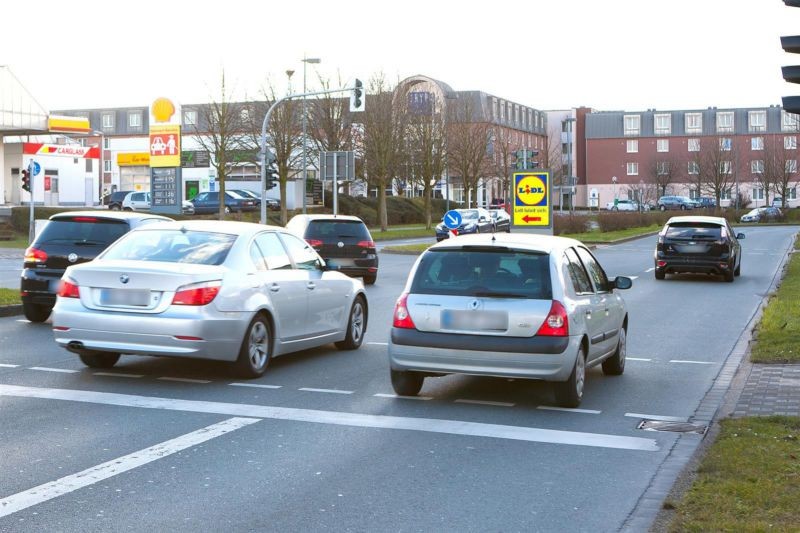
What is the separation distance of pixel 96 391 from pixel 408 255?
94.0 ft

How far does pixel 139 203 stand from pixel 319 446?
61778 mm

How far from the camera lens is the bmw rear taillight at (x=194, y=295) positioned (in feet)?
31.9

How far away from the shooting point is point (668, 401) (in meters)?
9.51

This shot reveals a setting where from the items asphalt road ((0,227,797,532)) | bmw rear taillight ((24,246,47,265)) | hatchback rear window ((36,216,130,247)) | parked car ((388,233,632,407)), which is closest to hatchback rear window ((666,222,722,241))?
asphalt road ((0,227,797,532))

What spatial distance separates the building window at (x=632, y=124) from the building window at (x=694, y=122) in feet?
17.8

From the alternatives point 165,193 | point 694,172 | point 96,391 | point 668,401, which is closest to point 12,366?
point 96,391

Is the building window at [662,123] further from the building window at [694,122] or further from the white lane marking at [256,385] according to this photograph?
the white lane marking at [256,385]

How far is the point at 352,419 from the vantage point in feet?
27.3

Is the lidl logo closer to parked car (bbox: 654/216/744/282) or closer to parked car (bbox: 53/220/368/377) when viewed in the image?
parked car (bbox: 654/216/744/282)

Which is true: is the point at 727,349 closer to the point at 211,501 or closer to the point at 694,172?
the point at 211,501

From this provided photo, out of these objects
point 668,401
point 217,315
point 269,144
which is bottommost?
point 668,401

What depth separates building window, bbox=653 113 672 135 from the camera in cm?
12019

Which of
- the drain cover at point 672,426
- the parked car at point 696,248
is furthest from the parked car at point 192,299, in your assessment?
the parked car at point 696,248

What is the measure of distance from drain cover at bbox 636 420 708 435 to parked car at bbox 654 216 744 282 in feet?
57.5
